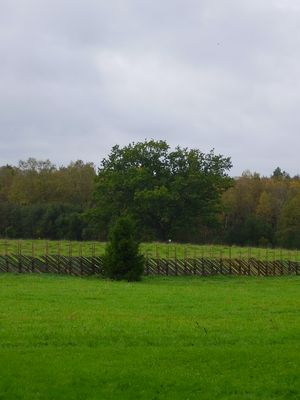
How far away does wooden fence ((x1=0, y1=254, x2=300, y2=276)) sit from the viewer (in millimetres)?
42719

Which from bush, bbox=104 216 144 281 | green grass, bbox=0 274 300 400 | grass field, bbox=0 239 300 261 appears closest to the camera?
green grass, bbox=0 274 300 400

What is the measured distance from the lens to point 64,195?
370 feet

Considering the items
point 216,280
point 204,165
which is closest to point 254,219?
point 204,165

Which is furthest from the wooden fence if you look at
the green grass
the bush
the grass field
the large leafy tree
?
the large leafy tree

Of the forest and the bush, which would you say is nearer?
the bush

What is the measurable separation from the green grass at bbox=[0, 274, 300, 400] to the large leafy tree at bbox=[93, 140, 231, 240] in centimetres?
5493

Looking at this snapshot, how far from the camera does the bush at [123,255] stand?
4028 centimetres

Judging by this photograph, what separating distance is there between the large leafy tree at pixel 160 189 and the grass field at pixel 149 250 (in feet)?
64.1

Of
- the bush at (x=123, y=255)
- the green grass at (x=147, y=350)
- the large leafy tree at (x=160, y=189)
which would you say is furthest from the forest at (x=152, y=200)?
the green grass at (x=147, y=350)

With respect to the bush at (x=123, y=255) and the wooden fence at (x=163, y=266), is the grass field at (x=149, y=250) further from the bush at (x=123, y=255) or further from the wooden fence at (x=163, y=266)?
the bush at (x=123, y=255)

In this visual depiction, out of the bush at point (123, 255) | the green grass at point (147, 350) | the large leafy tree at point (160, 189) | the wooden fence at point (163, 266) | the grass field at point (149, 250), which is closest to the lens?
the green grass at point (147, 350)

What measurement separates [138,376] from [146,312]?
1020 cm

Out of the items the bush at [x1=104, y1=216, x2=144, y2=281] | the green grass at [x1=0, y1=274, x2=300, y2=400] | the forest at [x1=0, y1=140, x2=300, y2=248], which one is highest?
the forest at [x1=0, y1=140, x2=300, y2=248]

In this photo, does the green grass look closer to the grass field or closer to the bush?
the bush
